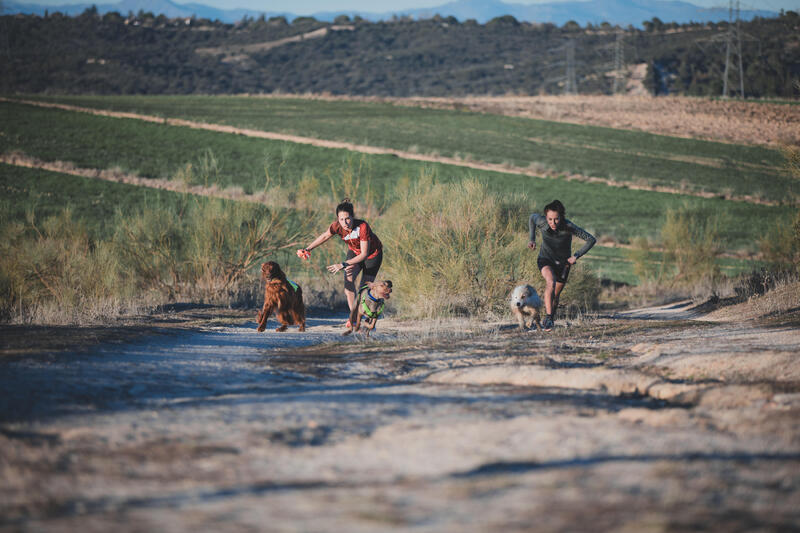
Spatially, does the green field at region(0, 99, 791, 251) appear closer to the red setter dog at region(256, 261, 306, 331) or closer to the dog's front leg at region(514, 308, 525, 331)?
the dog's front leg at region(514, 308, 525, 331)

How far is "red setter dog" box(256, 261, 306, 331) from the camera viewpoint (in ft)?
30.4

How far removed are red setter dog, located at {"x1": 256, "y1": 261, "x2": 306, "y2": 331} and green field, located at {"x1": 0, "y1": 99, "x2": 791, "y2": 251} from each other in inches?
730

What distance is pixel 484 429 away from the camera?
410 cm

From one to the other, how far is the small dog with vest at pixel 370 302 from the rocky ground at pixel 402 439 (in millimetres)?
1597

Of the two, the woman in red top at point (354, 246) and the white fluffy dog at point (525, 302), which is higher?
the woman in red top at point (354, 246)

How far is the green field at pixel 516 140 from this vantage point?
4397 centimetres

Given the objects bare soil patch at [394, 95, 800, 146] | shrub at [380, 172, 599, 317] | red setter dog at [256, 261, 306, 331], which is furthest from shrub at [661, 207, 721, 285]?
bare soil patch at [394, 95, 800, 146]

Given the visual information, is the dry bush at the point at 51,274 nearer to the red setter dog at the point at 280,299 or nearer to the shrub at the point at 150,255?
the shrub at the point at 150,255

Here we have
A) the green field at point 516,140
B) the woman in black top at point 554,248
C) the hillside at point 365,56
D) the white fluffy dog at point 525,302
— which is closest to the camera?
the woman in black top at point 554,248

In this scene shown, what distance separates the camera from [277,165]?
39.4m

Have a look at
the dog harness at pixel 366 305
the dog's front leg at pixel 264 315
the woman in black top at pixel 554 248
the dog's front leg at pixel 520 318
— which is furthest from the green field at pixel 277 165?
the dog harness at pixel 366 305

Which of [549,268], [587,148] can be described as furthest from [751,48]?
[549,268]

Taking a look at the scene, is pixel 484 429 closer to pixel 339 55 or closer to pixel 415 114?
pixel 415 114

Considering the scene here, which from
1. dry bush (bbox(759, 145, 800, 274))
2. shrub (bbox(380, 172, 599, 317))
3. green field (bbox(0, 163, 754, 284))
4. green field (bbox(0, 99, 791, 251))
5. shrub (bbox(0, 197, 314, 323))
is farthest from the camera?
green field (bbox(0, 99, 791, 251))
